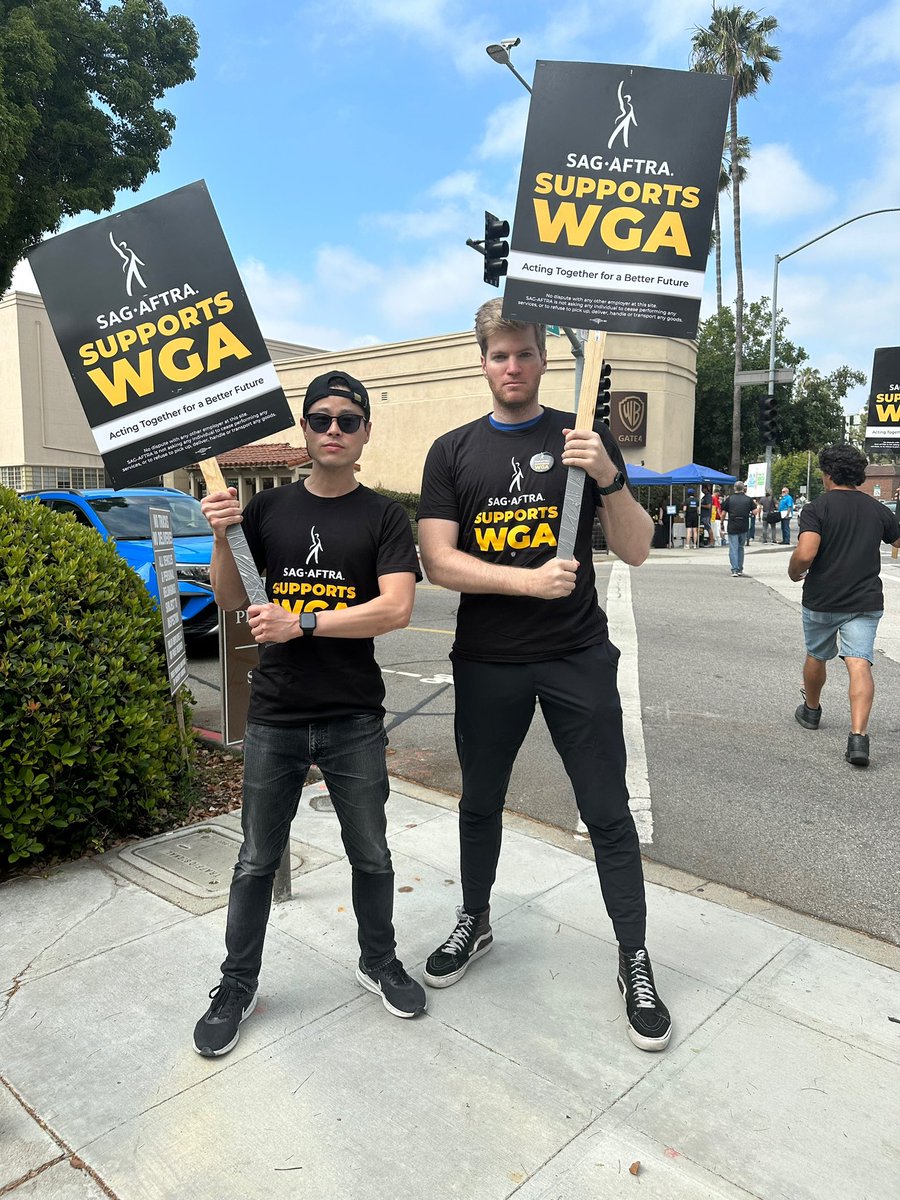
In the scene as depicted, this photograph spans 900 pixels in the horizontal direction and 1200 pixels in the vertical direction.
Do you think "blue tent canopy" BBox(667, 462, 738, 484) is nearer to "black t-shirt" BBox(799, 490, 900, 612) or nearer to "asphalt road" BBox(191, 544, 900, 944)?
"asphalt road" BBox(191, 544, 900, 944)

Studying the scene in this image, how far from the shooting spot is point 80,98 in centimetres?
1378

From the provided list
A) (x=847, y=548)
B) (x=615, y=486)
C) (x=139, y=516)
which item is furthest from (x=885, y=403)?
(x=615, y=486)

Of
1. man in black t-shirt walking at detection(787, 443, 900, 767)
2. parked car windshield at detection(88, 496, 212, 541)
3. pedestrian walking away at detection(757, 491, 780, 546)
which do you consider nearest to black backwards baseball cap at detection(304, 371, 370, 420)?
man in black t-shirt walking at detection(787, 443, 900, 767)

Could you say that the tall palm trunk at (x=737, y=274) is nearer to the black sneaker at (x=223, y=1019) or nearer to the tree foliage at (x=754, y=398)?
the tree foliage at (x=754, y=398)

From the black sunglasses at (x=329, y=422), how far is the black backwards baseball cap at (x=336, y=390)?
0.13 ft

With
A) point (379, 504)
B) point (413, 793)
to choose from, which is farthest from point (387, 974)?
point (413, 793)

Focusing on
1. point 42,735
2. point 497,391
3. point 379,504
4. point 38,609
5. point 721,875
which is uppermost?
point 497,391

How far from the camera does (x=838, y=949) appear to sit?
3.13m

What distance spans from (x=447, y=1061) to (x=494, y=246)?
1422 centimetres

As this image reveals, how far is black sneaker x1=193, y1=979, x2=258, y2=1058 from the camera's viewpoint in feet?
8.14

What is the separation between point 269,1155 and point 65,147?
15516 mm

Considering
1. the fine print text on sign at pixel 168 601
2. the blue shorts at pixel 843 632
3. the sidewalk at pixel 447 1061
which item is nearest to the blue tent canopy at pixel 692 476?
the blue shorts at pixel 843 632

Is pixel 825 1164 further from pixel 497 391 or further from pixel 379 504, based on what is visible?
pixel 497 391

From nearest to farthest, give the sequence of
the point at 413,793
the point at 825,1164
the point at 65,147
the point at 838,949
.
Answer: the point at 825,1164 < the point at 838,949 < the point at 413,793 < the point at 65,147
